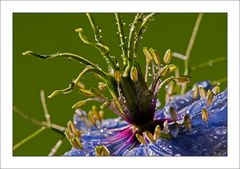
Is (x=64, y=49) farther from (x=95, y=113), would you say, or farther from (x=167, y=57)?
(x=167, y=57)

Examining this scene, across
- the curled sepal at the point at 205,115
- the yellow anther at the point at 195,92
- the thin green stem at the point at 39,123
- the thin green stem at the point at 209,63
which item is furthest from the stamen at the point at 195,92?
Answer: the thin green stem at the point at 39,123

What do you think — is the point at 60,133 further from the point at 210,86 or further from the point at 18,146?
the point at 210,86

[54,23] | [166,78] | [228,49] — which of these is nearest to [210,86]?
[228,49]

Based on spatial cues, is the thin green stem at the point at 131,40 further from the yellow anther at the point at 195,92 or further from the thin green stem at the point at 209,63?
the thin green stem at the point at 209,63

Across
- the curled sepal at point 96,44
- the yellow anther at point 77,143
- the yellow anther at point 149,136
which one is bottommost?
the yellow anther at point 77,143

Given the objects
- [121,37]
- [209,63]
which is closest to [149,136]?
[121,37]

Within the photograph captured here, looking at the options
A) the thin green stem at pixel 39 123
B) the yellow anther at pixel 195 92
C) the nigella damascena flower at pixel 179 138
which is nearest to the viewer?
the nigella damascena flower at pixel 179 138

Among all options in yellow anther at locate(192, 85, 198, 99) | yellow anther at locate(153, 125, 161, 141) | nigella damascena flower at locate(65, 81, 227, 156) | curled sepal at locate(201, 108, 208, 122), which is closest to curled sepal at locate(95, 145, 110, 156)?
nigella damascena flower at locate(65, 81, 227, 156)
